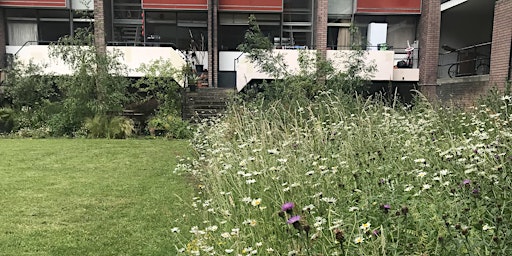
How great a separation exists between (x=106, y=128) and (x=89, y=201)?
7.78m

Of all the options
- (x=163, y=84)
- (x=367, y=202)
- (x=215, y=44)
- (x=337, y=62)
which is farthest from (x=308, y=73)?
(x=367, y=202)

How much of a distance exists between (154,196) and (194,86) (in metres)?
12.0

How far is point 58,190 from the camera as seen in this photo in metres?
6.13

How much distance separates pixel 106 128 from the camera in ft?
42.2

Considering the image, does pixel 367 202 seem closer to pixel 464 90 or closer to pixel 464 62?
pixel 464 90

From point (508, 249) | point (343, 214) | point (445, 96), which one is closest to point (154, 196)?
point (343, 214)

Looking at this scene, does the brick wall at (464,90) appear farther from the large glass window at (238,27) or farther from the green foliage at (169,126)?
the green foliage at (169,126)

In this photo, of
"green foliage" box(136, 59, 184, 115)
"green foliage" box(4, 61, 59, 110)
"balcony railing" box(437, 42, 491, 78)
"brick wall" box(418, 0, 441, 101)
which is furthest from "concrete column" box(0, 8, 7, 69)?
"balcony railing" box(437, 42, 491, 78)

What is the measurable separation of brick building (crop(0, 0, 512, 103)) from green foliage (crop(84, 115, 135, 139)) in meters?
4.89

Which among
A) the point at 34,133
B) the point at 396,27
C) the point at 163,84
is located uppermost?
the point at 396,27

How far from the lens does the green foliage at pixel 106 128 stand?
504 inches

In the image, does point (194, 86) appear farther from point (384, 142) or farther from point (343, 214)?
point (343, 214)

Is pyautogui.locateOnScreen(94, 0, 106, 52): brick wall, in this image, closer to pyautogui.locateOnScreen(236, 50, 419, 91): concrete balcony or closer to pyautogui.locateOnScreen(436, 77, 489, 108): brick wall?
pyautogui.locateOnScreen(236, 50, 419, 91): concrete balcony

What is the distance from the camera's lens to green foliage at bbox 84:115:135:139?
12.8m
